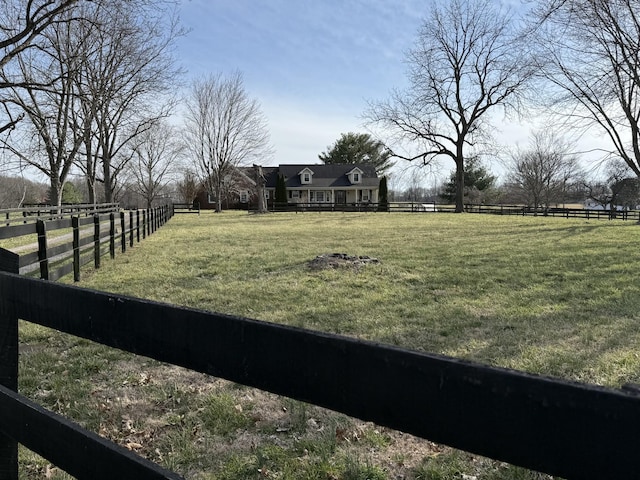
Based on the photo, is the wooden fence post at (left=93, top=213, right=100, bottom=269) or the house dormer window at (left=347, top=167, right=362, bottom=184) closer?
the wooden fence post at (left=93, top=213, right=100, bottom=269)

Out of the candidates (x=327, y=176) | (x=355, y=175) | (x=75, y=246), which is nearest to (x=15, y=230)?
(x=75, y=246)

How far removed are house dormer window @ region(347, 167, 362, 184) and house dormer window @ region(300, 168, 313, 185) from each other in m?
5.09

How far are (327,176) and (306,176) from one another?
2.82 meters

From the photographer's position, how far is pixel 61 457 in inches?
57.3

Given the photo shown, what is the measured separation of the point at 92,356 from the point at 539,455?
4501mm

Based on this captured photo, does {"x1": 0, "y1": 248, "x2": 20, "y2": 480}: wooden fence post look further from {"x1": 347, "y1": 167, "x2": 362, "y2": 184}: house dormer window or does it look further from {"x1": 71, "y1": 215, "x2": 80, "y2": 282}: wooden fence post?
{"x1": 347, "y1": 167, "x2": 362, "y2": 184}: house dormer window

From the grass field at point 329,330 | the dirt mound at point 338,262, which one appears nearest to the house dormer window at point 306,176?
the grass field at point 329,330

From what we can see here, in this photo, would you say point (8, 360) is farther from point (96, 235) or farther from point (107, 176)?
point (107, 176)

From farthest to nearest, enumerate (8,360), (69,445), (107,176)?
(107,176) < (8,360) < (69,445)

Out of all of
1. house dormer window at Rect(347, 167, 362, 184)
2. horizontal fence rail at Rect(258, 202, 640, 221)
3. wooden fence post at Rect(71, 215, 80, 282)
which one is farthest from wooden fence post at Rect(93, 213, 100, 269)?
house dormer window at Rect(347, 167, 362, 184)

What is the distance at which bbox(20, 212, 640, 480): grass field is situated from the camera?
2.73m

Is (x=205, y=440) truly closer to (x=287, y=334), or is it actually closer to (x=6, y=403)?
(x=6, y=403)

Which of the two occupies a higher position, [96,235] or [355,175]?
[355,175]

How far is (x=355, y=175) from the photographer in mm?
55969
